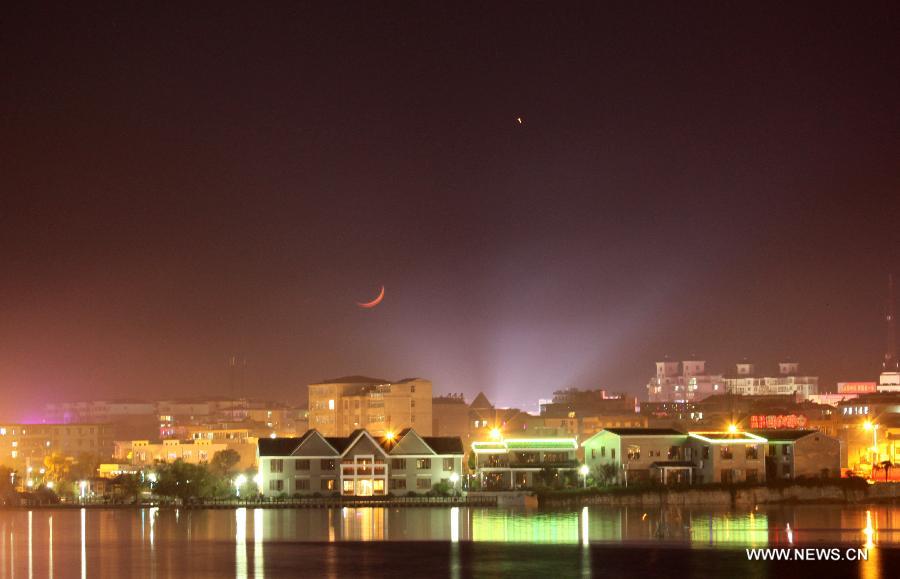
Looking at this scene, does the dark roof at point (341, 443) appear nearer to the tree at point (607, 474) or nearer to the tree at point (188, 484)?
the tree at point (188, 484)

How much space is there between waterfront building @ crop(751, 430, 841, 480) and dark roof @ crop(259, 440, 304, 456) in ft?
81.5

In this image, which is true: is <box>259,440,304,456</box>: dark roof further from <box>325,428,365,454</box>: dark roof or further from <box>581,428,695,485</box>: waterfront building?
<box>581,428,695,485</box>: waterfront building

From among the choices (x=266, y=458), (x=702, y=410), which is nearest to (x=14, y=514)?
(x=266, y=458)

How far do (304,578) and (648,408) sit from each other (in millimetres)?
103011

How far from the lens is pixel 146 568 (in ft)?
129

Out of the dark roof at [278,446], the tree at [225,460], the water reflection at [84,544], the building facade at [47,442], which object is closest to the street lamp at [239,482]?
the dark roof at [278,446]

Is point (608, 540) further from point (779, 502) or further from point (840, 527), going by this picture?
point (779, 502)

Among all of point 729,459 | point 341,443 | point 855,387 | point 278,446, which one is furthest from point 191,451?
point 855,387

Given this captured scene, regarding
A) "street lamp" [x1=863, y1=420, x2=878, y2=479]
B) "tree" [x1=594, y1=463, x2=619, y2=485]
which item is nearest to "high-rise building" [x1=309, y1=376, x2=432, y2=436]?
"tree" [x1=594, y1=463, x2=619, y2=485]

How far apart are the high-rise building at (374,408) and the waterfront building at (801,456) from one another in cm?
3406

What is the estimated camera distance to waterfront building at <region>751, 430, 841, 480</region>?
67500 mm

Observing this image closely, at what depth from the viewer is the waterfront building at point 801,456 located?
67.5 m

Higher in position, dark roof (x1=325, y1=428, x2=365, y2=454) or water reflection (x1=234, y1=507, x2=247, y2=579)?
dark roof (x1=325, y1=428, x2=365, y2=454)

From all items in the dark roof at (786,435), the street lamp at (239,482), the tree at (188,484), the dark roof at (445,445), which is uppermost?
the dark roof at (786,435)
